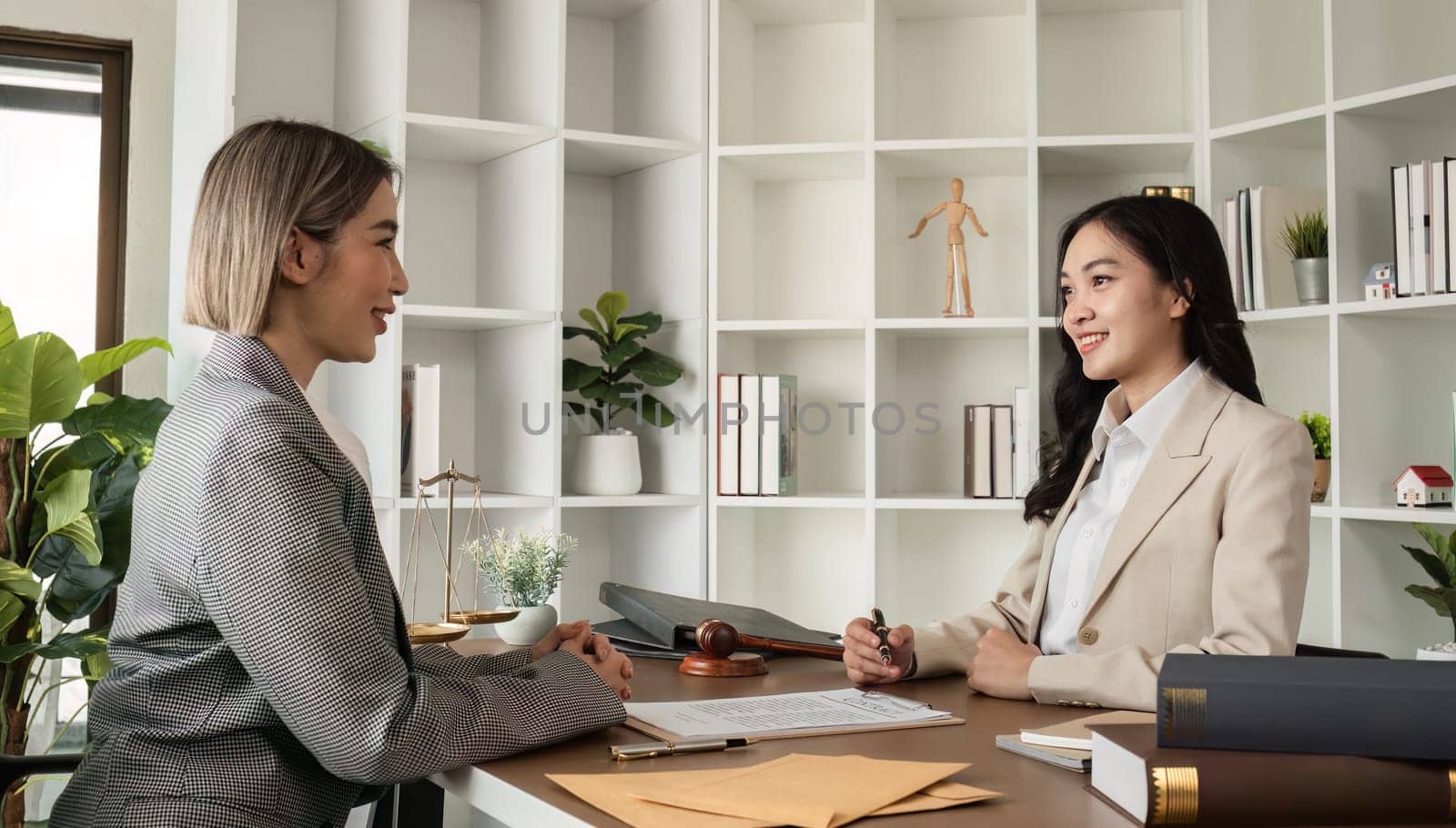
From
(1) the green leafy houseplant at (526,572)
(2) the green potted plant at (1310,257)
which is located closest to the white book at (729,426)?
(1) the green leafy houseplant at (526,572)

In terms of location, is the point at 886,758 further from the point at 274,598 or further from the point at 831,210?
the point at 831,210

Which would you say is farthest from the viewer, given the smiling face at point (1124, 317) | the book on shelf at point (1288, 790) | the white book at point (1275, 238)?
the white book at point (1275, 238)

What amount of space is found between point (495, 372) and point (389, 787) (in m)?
1.66

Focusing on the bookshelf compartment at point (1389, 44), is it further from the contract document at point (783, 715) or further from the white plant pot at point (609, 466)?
the contract document at point (783, 715)

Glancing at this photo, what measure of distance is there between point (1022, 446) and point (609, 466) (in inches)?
40.6

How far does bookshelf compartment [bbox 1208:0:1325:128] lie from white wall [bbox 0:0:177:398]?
2.72m

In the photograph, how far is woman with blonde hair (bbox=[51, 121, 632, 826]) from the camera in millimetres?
1067

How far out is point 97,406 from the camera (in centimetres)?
275

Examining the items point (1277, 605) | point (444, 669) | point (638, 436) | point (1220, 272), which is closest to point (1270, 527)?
point (1277, 605)

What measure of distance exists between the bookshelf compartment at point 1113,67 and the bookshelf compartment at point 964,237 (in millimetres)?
214

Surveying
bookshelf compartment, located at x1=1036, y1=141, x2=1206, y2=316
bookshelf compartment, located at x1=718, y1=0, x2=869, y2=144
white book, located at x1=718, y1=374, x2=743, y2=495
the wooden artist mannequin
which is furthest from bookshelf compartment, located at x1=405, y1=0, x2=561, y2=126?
bookshelf compartment, located at x1=1036, y1=141, x2=1206, y2=316

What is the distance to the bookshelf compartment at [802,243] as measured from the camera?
3438mm

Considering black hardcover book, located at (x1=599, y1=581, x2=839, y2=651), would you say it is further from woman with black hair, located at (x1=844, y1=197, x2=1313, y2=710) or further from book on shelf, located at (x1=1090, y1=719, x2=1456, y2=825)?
book on shelf, located at (x1=1090, y1=719, x2=1456, y2=825)

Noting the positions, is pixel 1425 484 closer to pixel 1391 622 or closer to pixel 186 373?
pixel 1391 622
